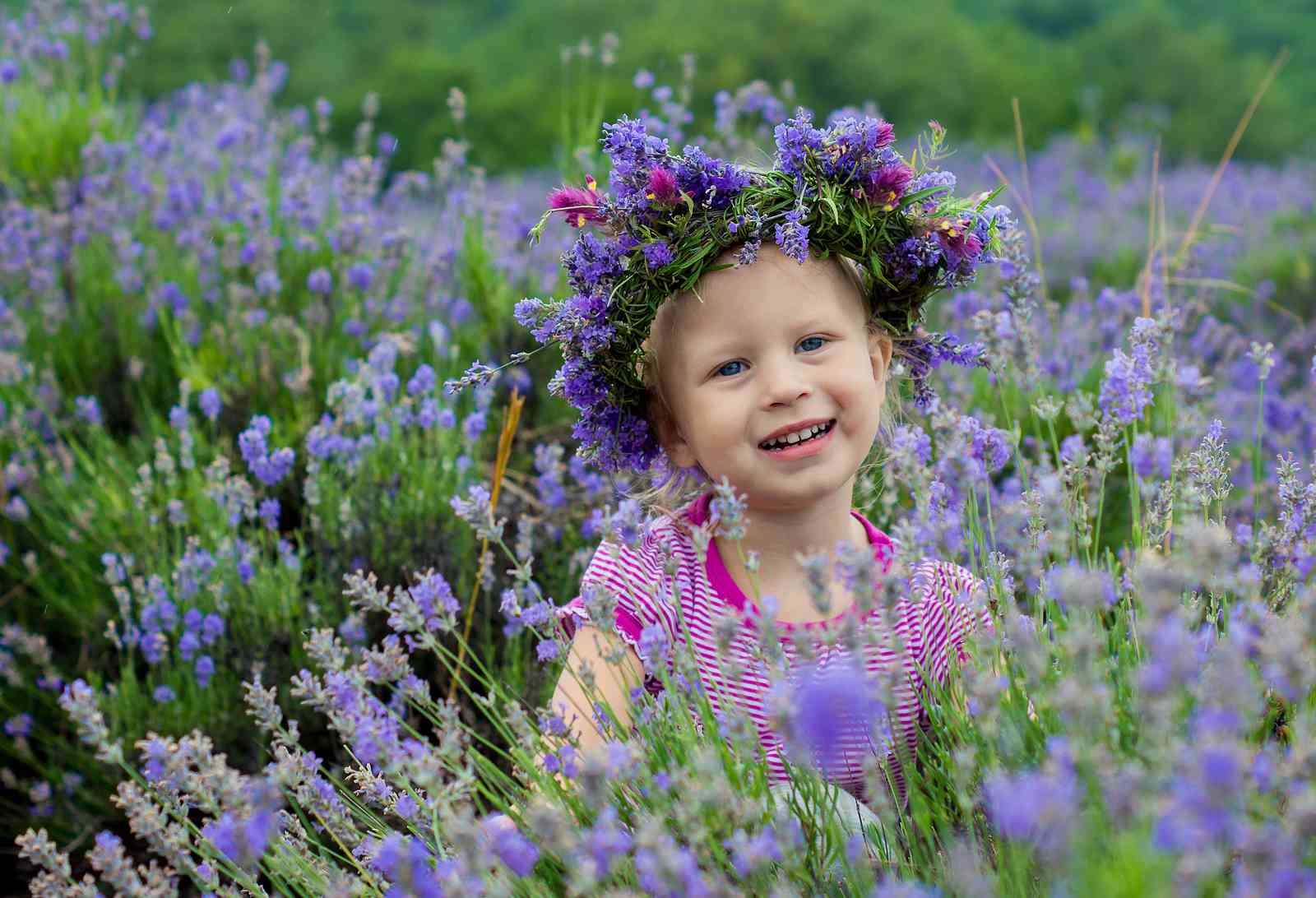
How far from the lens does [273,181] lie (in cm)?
475

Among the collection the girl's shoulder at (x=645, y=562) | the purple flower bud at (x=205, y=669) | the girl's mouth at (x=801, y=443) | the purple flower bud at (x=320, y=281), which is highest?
the girl's mouth at (x=801, y=443)

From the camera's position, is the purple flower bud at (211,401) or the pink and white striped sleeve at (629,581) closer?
the pink and white striped sleeve at (629,581)

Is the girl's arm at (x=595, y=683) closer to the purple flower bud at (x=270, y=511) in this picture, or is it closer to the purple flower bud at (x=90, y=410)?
the purple flower bud at (x=270, y=511)

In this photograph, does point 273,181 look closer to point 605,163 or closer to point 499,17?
point 605,163

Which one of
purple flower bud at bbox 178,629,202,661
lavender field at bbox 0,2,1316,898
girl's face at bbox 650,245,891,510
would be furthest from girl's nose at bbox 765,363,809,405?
purple flower bud at bbox 178,629,202,661

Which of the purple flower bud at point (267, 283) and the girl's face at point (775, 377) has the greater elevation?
the girl's face at point (775, 377)

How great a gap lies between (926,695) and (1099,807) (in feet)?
2.52

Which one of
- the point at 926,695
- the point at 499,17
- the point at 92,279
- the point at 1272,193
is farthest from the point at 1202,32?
the point at 926,695

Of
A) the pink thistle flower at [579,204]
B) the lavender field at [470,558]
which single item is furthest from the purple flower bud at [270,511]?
the pink thistle flower at [579,204]

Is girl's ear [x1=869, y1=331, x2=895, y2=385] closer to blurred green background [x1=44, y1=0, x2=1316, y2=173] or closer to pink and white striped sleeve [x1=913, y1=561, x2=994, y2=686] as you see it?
pink and white striped sleeve [x1=913, y1=561, x2=994, y2=686]

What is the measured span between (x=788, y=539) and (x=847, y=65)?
471 inches

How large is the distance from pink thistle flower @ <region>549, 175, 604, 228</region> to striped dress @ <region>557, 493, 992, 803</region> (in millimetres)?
541

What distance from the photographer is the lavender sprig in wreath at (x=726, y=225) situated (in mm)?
2170

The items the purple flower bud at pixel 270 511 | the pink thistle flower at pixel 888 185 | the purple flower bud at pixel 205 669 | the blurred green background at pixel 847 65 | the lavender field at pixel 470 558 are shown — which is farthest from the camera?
the blurred green background at pixel 847 65
